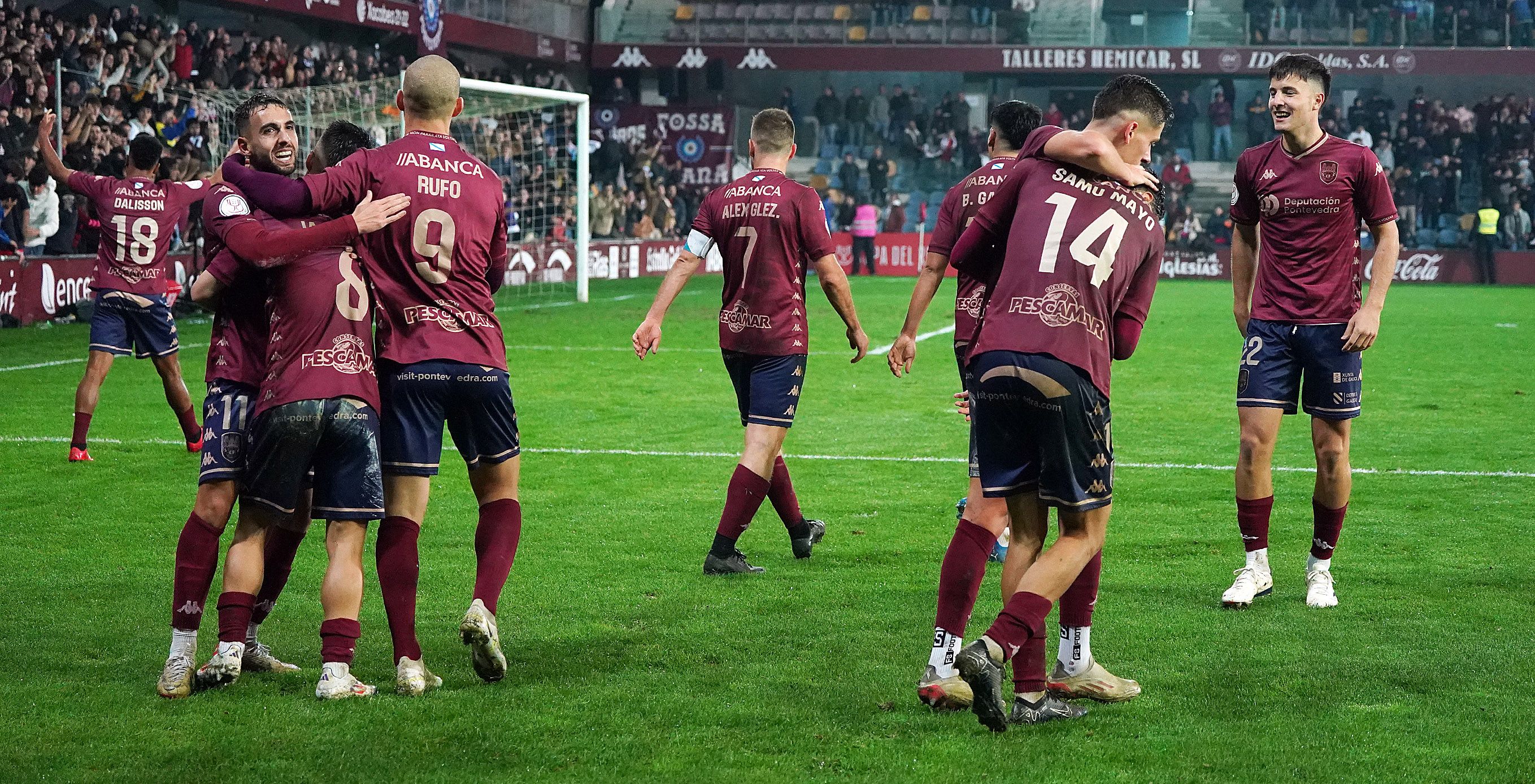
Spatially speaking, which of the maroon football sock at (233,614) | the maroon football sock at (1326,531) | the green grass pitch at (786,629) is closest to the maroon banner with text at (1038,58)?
the green grass pitch at (786,629)

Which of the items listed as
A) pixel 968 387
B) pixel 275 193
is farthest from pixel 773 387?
pixel 275 193

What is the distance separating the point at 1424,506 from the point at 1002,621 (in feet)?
15.7

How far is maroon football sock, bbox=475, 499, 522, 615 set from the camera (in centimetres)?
502

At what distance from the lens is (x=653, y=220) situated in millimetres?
34500

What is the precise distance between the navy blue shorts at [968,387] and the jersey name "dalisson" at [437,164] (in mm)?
1759

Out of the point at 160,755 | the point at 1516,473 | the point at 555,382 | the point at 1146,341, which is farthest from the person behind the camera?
the point at 1146,341

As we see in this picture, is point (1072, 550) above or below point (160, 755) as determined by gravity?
above

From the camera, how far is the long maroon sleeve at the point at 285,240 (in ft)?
15.0

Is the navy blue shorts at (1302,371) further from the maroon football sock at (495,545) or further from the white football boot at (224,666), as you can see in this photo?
the white football boot at (224,666)

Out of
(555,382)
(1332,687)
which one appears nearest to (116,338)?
(555,382)

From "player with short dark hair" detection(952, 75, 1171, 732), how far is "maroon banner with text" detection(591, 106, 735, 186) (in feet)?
117

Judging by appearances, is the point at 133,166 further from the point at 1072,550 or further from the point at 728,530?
the point at 1072,550

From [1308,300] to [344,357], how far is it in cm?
388

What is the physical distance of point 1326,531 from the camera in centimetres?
624
